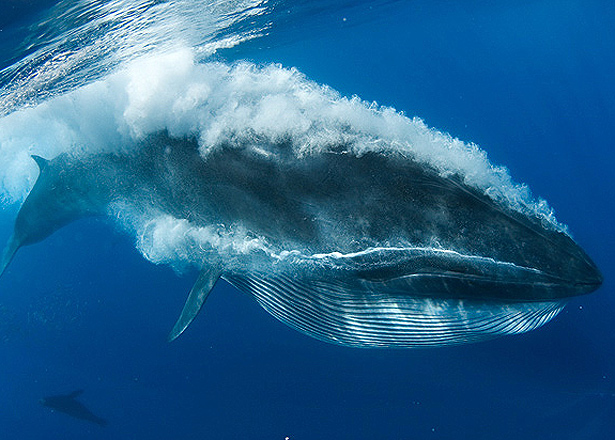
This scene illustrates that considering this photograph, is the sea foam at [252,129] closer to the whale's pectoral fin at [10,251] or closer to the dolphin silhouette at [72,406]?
the whale's pectoral fin at [10,251]

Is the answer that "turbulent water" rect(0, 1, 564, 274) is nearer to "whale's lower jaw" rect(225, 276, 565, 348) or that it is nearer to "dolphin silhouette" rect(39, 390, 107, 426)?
"whale's lower jaw" rect(225, 276, 565, 348)

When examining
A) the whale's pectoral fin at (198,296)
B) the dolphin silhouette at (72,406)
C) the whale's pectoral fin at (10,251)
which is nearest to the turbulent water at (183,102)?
the whale's pectoral fin at (198,296)

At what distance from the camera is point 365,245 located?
4.38 m

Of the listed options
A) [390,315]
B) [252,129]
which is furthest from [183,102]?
[390,315]

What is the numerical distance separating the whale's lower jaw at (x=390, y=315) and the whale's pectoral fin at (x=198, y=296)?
0.66 meters

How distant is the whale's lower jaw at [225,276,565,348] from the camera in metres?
4.30

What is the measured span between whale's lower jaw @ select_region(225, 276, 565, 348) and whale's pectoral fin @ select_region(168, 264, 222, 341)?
0.66 meters

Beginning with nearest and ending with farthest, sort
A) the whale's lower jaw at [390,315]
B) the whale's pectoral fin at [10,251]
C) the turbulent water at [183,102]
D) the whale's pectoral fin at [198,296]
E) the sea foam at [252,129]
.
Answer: the whale's lower jaw at [390,315] < the sea foam at [252,129] < the turbulent water at [183,102] < the whale's pectoral fin at [198,296] < the whale's pectoral fin at [10,251]

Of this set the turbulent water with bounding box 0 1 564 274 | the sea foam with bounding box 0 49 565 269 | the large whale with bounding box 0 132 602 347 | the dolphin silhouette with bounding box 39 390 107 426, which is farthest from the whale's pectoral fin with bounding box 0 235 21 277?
the large whale with bounding box 0 132 602 347

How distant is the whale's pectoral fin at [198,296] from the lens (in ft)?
19.8

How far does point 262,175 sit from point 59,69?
32.2 ft

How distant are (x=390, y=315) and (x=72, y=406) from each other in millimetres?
16752

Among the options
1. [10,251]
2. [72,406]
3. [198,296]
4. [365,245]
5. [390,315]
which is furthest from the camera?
[72,406]

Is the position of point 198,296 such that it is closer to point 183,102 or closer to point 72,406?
point 183,102
